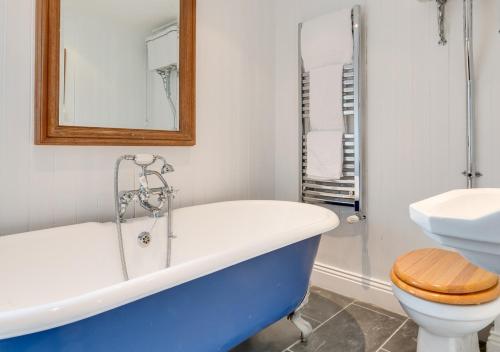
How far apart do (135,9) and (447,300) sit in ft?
6.61

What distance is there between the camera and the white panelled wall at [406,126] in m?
1.64

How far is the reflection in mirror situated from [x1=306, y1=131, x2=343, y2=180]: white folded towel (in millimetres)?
897

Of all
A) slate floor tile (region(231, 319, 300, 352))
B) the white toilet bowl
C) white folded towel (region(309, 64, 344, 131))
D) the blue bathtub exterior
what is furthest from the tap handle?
the white toilet bowl

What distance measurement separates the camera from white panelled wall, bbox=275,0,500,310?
5.38ft

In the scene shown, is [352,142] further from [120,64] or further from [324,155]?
[120,64]

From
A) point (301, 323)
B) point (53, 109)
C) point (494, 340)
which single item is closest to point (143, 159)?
point (53, 109)

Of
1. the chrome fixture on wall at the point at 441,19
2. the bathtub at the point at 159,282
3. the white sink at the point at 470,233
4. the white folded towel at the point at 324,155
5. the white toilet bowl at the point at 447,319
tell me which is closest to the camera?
the white sink at the point at 470,233

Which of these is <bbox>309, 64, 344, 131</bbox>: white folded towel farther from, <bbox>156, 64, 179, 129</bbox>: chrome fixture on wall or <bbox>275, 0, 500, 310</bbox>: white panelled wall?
<bbox>156, 64, 179, 129</bbox>: chrome fixture on wall

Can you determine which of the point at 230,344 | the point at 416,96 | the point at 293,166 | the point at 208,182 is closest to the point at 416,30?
the point at 416,96

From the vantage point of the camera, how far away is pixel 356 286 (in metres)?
2.14

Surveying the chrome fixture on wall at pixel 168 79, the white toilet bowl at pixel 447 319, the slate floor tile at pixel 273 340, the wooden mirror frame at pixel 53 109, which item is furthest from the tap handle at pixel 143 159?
the white toilet bowl at pixel 447 319

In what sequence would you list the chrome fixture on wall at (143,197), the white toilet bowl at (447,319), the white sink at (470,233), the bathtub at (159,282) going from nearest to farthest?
1. the white sink at (470,233)
2. the bathtub at (159,282)
3. the white toilet bowl at (447,319)
4. the chrome fixture on wall at (143,197)

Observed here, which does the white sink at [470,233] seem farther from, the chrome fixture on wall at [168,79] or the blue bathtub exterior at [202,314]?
the chrome fixture on wall at [168,79]

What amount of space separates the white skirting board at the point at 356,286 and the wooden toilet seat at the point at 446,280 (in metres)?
0.65
